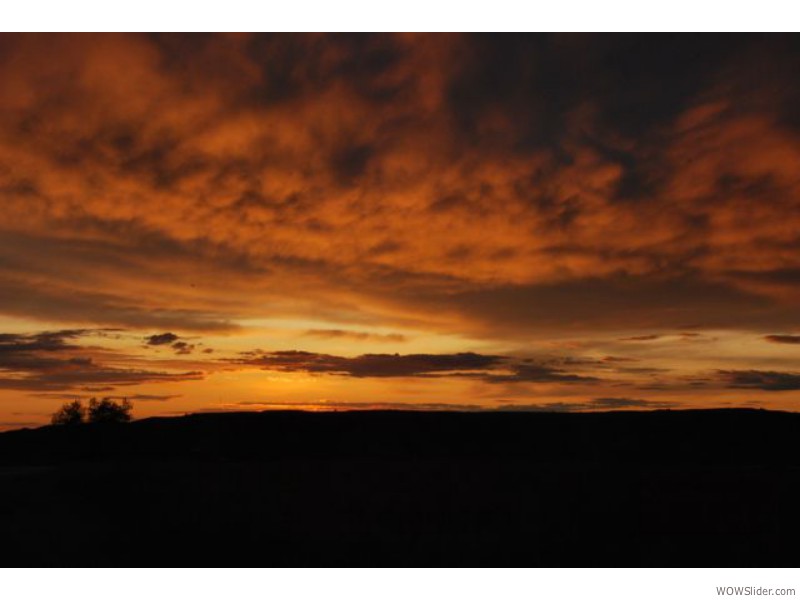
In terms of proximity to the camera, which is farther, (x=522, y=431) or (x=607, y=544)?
(x=522, y=431)

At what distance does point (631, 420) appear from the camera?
60.3m

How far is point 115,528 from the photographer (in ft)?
62.5

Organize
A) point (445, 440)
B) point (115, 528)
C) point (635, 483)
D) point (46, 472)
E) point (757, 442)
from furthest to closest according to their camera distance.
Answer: point (445, 440)
point (757, 442)
point (46, 472)
point (635, 483)
point (115, 528)

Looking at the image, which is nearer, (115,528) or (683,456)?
(115,528)

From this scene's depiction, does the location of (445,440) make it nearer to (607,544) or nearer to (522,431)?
(522,431)

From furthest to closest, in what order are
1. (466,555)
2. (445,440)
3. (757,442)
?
(445,440)
(757,442)
(466,555)

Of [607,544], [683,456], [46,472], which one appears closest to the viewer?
[607,544]

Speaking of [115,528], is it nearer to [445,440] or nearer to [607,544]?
[607,544]

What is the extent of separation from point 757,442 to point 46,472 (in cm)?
4113

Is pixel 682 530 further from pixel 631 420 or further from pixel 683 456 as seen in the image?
pixel 631 420

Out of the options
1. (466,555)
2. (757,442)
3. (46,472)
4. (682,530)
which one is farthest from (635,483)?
(757,442)

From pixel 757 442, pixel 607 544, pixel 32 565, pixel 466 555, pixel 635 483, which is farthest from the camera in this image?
Answer: pixel 757 442

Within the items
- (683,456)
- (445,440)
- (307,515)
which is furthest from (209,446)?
(307,515)

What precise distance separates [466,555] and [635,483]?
14.1m
